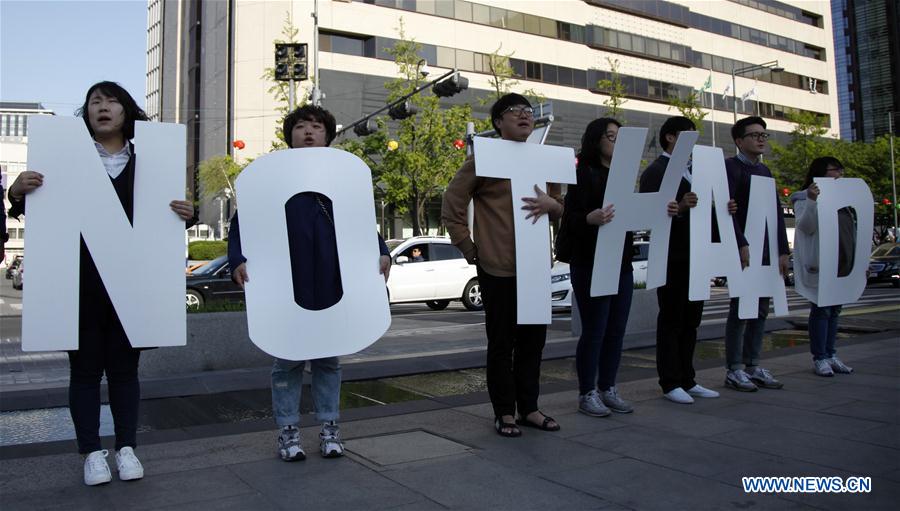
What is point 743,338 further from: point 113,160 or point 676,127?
point 113,160

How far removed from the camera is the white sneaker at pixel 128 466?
10.9 ft

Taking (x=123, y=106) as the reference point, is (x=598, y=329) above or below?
below

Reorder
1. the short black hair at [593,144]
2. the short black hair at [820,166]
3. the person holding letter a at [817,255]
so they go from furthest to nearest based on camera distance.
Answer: the short black hair at [820,166] < the person holding letter a at [817,255] < the short black hair at [593,144]

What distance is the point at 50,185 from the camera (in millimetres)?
3473

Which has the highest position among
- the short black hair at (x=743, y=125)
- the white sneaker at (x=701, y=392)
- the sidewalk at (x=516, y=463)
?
the short black hair at (x=743, y=125)

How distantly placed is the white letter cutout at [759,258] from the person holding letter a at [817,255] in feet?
1.51

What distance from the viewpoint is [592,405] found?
4.67 metres

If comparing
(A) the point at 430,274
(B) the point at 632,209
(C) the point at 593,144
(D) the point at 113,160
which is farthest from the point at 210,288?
(B) the point at 632,209

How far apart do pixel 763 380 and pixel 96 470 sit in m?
4.80

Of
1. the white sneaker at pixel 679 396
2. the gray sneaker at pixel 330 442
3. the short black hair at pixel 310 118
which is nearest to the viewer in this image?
the gray sneaker at pixel 330 442

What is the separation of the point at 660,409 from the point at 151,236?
349 centimetres

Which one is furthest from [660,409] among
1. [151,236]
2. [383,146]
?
[383,146]

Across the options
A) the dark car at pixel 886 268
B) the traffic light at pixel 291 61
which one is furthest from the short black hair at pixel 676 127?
the dark car at pixel 886 268

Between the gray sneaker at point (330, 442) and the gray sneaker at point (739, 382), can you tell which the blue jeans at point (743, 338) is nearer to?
the gray sneaker at point (739, 382)
